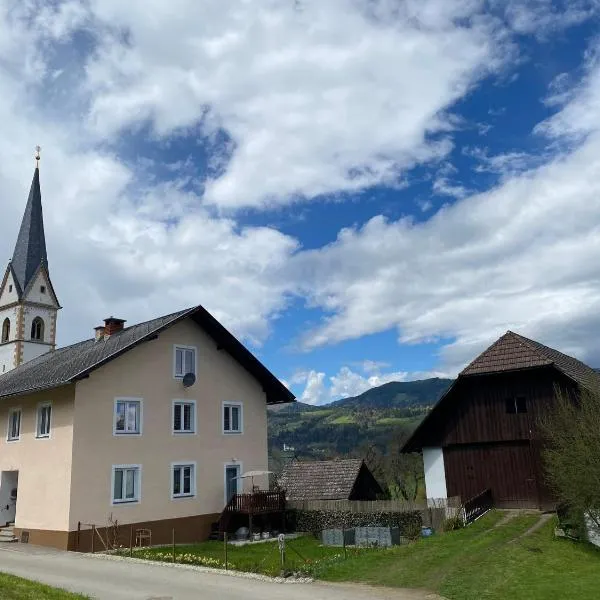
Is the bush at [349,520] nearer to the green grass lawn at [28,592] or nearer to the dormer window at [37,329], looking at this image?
the green grass lawn at [28,592]

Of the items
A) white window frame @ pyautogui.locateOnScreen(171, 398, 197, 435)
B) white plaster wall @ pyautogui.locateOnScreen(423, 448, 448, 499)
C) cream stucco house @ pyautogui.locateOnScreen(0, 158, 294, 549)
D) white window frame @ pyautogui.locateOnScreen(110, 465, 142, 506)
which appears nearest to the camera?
cream stucco house @ pyautogui.locateOnScreen(0, 158, 294, 549)

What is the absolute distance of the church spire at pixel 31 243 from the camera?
157ft

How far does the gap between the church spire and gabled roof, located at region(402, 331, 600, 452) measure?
3246 centimetres

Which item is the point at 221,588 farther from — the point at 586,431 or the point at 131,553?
the point at 586,431

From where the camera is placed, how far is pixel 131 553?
21.4 meters

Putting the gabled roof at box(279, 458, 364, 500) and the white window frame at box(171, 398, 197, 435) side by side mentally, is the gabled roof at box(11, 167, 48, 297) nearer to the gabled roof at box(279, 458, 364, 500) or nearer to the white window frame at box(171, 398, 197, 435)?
the white window frame at box(171, 398, 197, 435)

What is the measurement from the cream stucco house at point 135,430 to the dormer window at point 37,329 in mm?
13894

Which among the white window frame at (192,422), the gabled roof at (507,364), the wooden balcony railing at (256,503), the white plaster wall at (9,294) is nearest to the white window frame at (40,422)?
the white window frame at (192,422)

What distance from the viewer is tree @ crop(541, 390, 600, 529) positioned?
19.2m

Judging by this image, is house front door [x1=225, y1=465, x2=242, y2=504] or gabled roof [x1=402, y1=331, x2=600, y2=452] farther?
house front door [x1=225, y1=465, x2=242, y2=504]

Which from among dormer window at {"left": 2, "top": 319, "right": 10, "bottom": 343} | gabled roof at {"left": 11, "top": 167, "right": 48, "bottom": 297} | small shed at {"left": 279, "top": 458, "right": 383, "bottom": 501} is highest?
gabled roof at {"left": 11, "top": 167, "right": 48, "bottom": 297}

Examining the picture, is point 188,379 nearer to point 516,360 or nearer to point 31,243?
point 516,360

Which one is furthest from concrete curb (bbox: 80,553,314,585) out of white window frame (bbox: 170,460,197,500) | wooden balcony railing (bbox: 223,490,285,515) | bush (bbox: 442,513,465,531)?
→ bush (bbox: 442,513,465,531)

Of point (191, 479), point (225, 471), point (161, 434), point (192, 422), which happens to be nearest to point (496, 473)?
A: point (225, 471)
